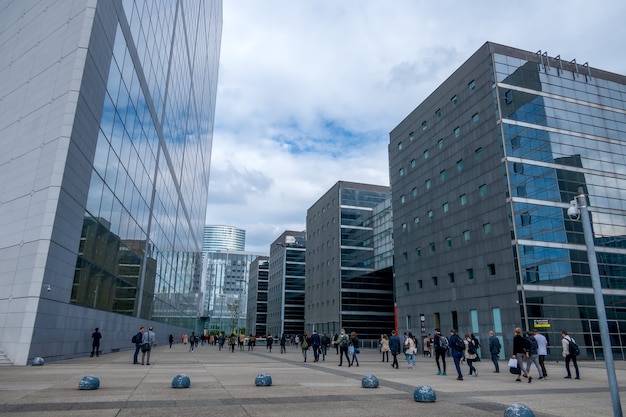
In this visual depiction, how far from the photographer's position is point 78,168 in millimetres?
20344

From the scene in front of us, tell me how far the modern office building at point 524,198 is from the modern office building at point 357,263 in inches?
903

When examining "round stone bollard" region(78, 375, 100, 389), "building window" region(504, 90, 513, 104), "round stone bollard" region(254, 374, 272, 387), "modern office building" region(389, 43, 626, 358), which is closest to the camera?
"round stone bollard" region(78, 375, 100, 389)

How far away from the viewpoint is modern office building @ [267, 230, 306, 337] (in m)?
106

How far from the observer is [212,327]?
562ft

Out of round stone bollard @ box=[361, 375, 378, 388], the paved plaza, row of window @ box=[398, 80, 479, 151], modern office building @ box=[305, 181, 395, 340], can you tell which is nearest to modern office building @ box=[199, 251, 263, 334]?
modern office building @ box=[305, 181, 395, 340]

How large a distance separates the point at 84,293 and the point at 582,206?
73.4 ft

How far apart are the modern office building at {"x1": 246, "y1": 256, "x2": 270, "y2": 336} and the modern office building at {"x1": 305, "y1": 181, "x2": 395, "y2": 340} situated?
51.3 m

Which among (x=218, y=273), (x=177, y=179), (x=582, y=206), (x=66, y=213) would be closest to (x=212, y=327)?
(x=218, y=273)

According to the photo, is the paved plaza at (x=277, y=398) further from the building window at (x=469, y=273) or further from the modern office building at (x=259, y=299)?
the modern office building at (x=259, y=299)

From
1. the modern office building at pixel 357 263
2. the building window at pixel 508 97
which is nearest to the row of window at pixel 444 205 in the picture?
the building window at pixel 508 97

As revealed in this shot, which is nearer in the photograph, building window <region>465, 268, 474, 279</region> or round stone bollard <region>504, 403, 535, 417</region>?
round stone bollard <region>504, 403, 535, 417</region>

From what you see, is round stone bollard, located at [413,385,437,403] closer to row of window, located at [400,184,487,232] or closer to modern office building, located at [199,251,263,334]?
row of window, located at [400,184,487,232]

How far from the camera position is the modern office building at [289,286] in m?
106

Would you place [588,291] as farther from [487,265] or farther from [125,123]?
[125,123]
